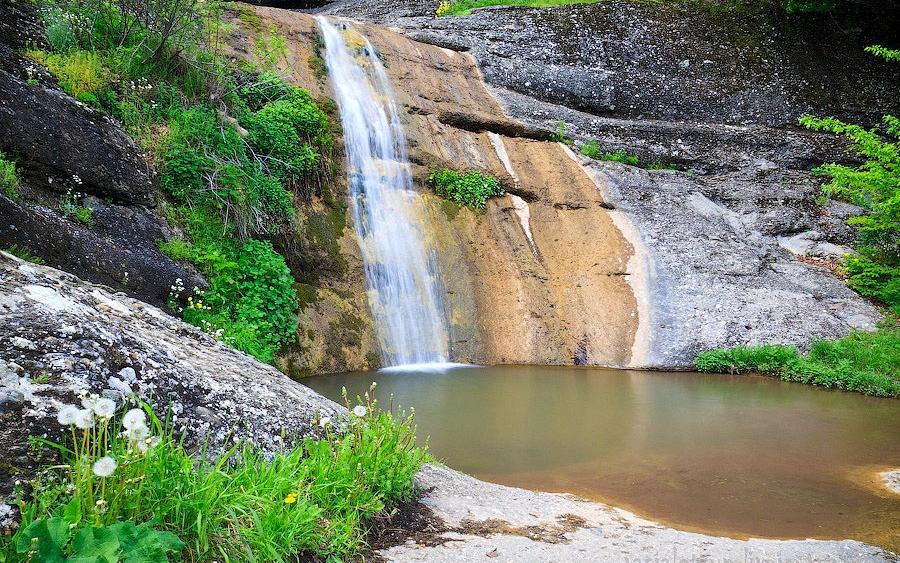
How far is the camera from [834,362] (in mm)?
11336

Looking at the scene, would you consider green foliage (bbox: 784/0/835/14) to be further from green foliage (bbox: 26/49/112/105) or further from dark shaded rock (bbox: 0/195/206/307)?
dark shaded rock (bbox: 0/195/206/307)

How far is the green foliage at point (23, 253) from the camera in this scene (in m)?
5.84

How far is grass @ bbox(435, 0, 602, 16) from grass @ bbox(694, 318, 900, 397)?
1311 cm

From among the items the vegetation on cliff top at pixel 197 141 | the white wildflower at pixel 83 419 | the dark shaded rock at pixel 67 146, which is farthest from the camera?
the vegetation on cliff top at pixel 197 141

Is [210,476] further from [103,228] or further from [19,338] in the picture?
[103,228]

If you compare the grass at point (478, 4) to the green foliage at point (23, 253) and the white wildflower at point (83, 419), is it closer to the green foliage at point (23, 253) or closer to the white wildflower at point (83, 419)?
the green foliage at point (23, 253)

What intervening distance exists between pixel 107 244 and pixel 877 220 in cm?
1427

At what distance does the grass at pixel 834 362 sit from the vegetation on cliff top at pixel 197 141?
24.9 ft

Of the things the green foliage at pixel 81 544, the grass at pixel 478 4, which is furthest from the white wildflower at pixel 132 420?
the grass at pixel 478 4

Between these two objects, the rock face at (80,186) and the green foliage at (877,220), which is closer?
the rock face at (80,186)

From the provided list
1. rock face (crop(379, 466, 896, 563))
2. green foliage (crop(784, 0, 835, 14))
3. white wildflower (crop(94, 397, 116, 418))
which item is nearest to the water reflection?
rock face (crop(379, 466, 896, 563))

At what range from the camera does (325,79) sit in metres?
13.9

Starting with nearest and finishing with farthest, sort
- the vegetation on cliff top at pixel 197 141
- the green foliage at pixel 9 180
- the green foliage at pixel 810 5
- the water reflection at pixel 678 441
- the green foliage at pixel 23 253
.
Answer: the water reflection at pixel 678 441, the green foliage at pixel 23 253, the green foliage at pixel 9 180, the vegetation on cliff top at pixel 197 141, the green foliage at pixel 810 5

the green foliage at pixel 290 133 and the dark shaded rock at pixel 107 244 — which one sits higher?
the green foliage at pixel 290 133
